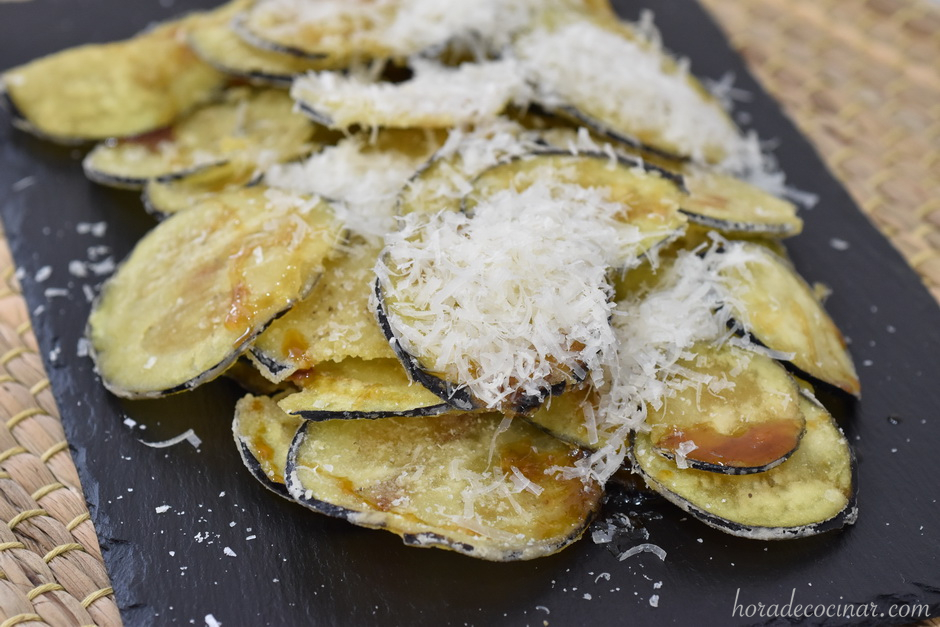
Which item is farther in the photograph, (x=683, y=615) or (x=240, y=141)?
(x=240, y=141)

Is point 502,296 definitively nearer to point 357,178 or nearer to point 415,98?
point 357,178

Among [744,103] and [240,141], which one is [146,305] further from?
[744,103]

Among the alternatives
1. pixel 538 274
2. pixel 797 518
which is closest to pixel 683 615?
pixel 797 518

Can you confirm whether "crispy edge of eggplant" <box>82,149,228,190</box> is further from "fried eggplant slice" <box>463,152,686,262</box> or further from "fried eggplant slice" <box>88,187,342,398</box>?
"fried eggplant slice" <box>463,152,686,262</box>

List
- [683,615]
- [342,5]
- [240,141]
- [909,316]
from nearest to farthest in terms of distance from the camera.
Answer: [683,615], [909,316], [240,141], [342,5]

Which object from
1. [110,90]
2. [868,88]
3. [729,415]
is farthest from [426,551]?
[868,88]

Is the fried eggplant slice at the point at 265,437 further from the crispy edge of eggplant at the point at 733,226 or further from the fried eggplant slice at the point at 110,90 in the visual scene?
the fried eggplant slice at the point at 110,90
